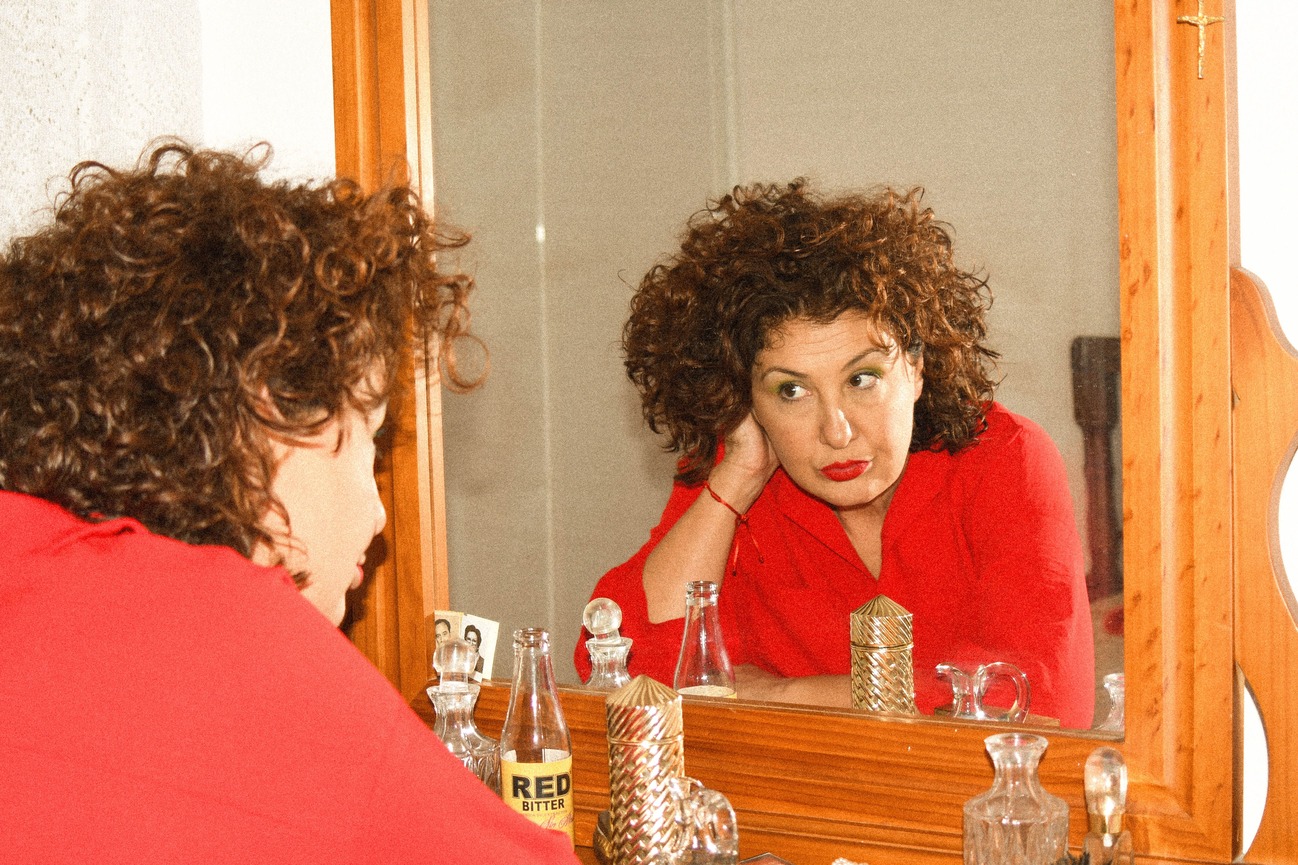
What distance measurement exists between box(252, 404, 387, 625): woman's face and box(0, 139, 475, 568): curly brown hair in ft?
0.07

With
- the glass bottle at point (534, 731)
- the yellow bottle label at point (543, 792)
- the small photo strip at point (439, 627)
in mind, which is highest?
the small photo strip at point (439, 627)

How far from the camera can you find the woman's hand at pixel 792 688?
3.17 ft

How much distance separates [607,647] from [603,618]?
27 mm

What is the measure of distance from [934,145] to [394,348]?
45cm

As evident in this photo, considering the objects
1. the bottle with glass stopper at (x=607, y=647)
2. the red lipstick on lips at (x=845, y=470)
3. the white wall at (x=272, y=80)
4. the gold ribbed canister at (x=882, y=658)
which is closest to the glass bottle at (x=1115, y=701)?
the gold ribbed canister at (x=882, y=658)

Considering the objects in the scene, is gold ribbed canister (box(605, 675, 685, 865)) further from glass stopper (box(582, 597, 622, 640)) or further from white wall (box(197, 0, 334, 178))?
white wall (box(197, 0, 334, 178))

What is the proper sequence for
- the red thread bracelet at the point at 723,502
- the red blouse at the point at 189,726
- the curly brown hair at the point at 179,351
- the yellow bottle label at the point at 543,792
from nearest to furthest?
1. the red blouse at the point at 189,726
2. the curly brown hair at the point at 179,351
3. the yellow bottle label at the point at 543,792
4. the red thread bracelet at the point at 723,502

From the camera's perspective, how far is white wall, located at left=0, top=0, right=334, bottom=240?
3.62ft

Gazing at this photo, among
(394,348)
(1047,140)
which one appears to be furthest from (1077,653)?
(394,348)

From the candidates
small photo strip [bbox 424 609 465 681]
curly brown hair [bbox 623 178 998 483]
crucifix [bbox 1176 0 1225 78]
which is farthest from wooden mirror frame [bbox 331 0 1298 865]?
small photo strip [bbox 424 609 465 681]

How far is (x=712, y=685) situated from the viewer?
3.34 feet

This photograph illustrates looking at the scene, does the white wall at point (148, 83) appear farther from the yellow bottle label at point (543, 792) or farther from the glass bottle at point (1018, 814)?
the glass bottle at point (1018, 814)

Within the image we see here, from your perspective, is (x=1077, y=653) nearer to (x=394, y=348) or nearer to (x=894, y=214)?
(x=894, y=214)

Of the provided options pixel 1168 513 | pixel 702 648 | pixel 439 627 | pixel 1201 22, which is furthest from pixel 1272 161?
pixel 439 627
